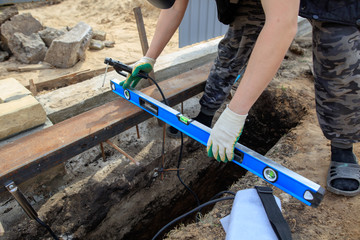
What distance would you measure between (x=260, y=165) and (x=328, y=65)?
2.72 ft

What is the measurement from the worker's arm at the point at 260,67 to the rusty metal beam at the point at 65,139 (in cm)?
82

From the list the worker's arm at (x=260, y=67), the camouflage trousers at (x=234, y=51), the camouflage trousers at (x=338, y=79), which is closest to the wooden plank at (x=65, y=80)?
the camouflage trousers at (x=234, y=51)

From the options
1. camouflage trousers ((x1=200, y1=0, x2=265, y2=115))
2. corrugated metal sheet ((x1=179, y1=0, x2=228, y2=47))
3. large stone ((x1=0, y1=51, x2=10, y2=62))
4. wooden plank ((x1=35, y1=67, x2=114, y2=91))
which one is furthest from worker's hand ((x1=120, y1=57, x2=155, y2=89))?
large stone ((x1=0, y1=51, x2=10, y2=62))

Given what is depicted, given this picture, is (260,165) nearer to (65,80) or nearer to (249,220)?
(249,220)

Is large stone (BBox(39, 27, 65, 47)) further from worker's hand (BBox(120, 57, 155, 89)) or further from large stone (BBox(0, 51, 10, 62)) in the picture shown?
worker's hand (BBox(120, 57, 155, 89))

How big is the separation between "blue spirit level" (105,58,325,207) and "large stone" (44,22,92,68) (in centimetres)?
286

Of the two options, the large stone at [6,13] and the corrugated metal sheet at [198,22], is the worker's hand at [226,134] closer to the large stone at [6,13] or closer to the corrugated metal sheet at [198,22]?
the corrugated metal sheet at [198,22]

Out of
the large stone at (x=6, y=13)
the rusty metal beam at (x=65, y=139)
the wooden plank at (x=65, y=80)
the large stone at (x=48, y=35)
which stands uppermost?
the large stone at (x=6, y=13)

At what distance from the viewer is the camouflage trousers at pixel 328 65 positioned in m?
1.60

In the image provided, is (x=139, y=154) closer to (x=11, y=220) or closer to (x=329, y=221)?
(x=11, y=220)

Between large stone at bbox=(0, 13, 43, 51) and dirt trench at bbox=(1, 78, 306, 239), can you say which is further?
large stone at bbox=(0, 13, 43, 51)

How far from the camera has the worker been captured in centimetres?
120

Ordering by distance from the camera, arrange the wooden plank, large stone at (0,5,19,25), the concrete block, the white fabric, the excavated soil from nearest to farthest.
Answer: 1. the white fabric
2. the excavated soil
3. the wooden plank
4. large stone at (0,5,19,25)
5. the concrete block

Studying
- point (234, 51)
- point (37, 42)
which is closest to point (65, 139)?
point (234, 51)
